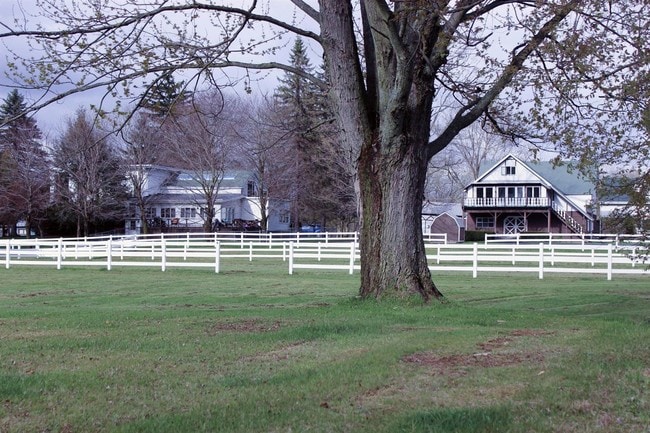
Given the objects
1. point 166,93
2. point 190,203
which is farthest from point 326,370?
point 190,203

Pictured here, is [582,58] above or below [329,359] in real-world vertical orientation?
above

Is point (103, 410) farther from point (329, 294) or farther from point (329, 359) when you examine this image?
point (329, 294)

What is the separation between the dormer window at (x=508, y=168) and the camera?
6825 centimetres

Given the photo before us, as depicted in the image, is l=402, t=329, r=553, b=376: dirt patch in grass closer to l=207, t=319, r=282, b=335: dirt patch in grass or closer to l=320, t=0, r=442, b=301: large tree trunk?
l=207, t=319, r=282, b=335: dirt patch in grass

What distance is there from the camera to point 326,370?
21.9ft

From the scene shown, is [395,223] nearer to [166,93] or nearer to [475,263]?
[166,93]

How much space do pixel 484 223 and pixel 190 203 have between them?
3076 centimetres

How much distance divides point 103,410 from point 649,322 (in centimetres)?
897

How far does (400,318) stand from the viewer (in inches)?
424

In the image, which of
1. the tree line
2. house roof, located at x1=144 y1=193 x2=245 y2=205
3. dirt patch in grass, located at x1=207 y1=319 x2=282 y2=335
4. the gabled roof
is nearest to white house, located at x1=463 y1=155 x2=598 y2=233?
the gabled roof

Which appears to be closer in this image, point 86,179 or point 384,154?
point 384,154

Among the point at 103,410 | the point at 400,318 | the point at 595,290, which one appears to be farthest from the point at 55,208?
the point at 103,410

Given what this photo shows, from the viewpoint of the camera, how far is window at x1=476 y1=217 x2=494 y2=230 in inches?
2820

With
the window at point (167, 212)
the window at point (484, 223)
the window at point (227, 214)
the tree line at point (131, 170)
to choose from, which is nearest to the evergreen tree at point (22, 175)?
the tree line at point (131, 170)
